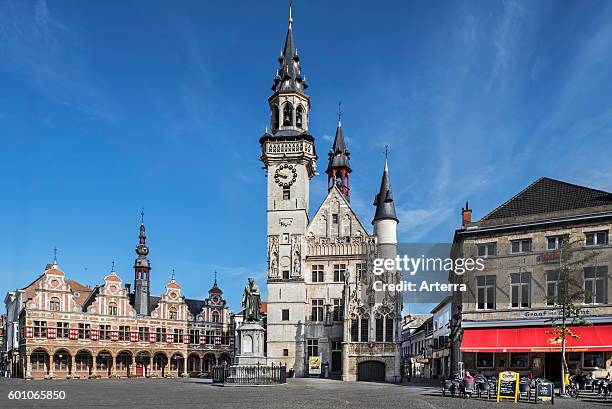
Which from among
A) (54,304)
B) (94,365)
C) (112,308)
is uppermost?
(54,304)

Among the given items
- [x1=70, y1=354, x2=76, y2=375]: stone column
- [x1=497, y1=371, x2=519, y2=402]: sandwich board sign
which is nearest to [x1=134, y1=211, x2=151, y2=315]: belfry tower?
[x1=70, y1=354, x2=76, y2=375]: stone column

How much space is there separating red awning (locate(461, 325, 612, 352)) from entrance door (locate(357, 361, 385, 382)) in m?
13.4

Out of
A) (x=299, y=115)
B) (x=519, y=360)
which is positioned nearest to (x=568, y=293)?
(x=519, y=360)

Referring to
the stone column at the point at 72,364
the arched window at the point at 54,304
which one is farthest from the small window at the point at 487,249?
the arched window at the point at 54,304

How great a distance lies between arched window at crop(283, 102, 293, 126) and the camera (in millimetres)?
58156

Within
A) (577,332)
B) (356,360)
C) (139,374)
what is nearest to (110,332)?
(139,374)

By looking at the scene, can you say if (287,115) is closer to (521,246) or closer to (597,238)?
(521,246)

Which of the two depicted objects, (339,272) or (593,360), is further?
(339,272)

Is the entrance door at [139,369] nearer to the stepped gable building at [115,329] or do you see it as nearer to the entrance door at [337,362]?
the stepped gable building at [115,329]

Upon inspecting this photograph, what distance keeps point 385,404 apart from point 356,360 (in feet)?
88.2

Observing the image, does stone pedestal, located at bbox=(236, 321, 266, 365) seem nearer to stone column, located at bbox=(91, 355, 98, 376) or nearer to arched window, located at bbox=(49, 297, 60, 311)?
stone column, located at bbox=(91, 355, 98, 376)

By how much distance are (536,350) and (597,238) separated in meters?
6.80

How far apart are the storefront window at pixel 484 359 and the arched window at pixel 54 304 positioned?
45.0 m

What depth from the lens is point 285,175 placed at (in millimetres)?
56625
